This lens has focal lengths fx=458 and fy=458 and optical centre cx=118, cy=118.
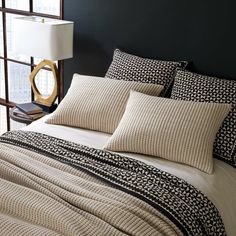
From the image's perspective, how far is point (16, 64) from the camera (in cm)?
386

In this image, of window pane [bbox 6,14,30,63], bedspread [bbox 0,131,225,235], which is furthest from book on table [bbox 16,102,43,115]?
bedspread [bbox 0,131,225,235]

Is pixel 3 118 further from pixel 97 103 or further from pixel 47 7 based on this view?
pixel 97 103

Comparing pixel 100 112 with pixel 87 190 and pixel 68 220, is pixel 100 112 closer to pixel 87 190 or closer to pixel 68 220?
pixel 87 190

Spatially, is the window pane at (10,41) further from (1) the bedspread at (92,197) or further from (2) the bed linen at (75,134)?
(1) the bedspread at (92,197)

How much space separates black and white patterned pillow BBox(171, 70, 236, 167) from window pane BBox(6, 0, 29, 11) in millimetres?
1504

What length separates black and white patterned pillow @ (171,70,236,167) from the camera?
7.93 ft

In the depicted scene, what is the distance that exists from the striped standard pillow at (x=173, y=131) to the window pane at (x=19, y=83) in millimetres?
1627

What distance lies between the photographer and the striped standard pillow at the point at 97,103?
2.65 metres

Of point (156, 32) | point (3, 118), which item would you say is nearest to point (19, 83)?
point (3, 118)

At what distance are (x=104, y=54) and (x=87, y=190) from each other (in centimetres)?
155

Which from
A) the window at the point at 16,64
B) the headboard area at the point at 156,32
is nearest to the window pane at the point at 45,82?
the window at the point at 16,64

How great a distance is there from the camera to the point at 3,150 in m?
2.28

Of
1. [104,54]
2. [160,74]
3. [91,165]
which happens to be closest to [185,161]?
[91,165]

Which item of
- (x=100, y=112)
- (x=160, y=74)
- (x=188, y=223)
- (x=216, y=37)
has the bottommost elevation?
(x=188, y=223)
